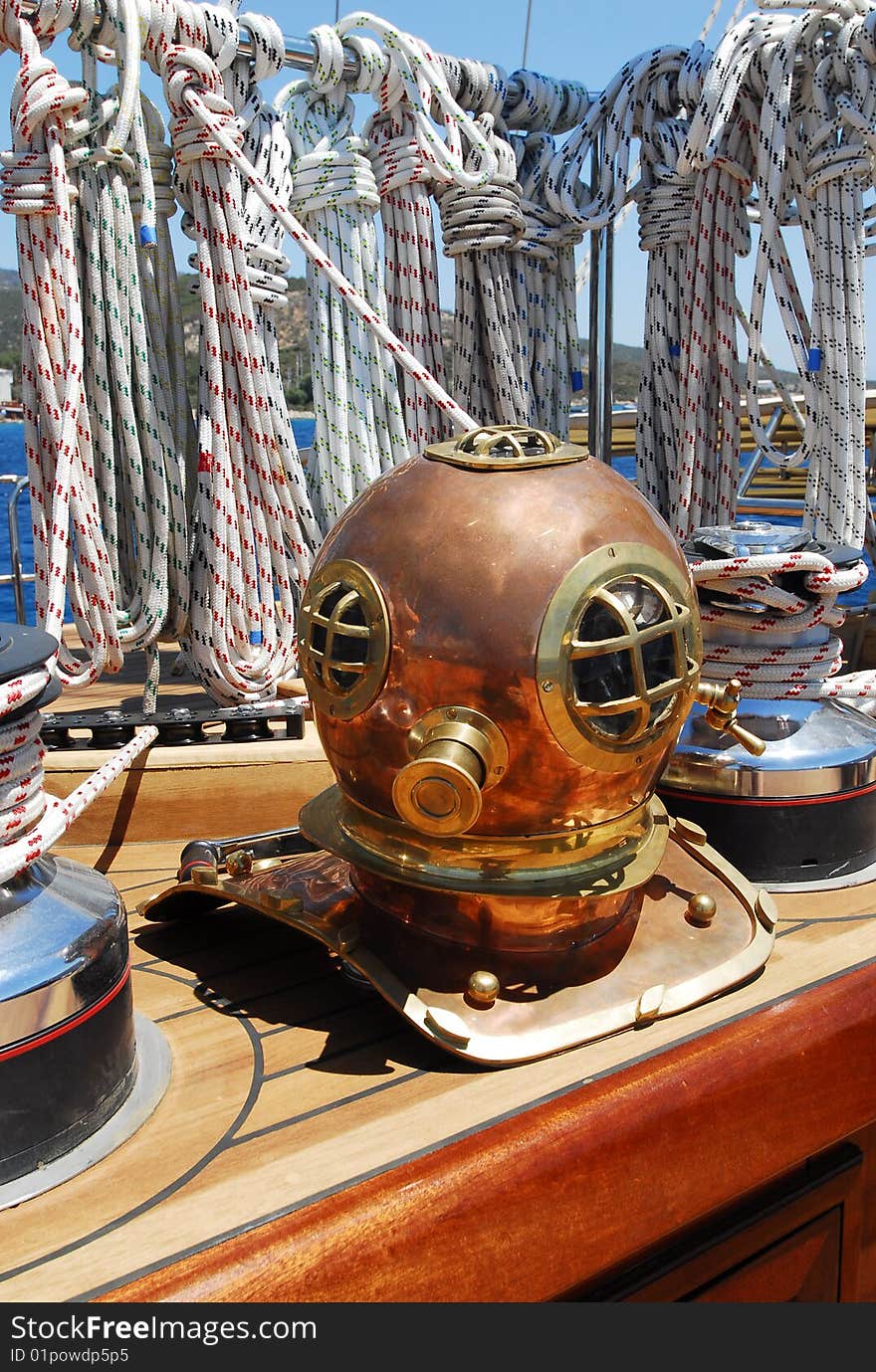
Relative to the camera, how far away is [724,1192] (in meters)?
1.07

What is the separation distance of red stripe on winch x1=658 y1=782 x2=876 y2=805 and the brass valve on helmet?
0.49m

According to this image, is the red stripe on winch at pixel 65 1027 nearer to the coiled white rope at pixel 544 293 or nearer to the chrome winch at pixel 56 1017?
the chrome winch at pixel 56 1017

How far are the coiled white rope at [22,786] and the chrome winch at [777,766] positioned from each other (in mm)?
711

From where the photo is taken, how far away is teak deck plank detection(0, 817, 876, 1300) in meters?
0.86

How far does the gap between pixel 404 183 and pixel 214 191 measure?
509mm

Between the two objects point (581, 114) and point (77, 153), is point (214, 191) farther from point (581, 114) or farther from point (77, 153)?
point (581, 114)

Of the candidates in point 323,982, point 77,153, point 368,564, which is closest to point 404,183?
point 77,153

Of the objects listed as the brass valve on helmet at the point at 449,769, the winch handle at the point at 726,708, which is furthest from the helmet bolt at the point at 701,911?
the brass valve on helmet at the point at 449,769

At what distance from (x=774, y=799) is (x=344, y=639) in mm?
609

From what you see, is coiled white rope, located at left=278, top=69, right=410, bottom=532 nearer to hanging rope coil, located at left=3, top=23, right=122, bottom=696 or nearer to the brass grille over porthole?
hanging rope coil, located at left=3, top=23, right=122, bottom=696

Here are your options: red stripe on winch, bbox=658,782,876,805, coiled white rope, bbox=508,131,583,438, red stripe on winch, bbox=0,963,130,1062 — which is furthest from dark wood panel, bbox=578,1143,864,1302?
coiled white rope, bbox=508,131,583,438

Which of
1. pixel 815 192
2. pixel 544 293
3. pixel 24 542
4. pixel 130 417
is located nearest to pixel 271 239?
pixel 130 417

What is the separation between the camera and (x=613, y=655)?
1041 mm

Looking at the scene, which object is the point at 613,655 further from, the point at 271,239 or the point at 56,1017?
the point at 271,239
